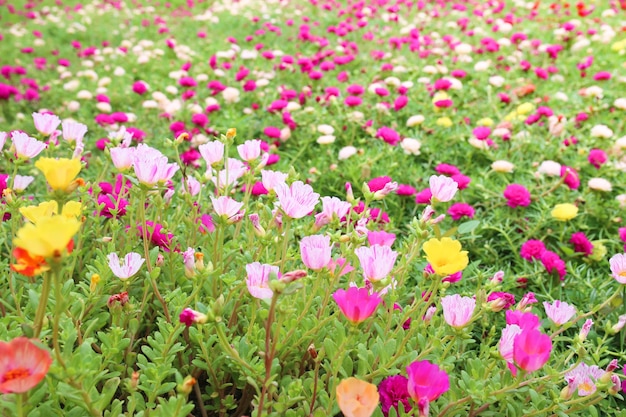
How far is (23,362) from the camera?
2.23 ft

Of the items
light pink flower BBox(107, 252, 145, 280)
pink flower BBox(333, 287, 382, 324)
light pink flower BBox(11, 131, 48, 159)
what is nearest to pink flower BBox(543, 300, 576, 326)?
pink flower BBox(333, 287, 382, 324)

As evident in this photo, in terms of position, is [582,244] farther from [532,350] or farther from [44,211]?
[44,211]

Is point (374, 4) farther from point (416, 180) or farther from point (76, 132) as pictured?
point (76, 132)

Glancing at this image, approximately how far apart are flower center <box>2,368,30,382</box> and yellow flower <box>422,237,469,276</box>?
633mm

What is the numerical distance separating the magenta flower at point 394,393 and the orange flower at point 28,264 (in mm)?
656

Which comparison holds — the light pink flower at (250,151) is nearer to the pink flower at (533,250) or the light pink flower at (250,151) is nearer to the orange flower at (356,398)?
the orange flower at (356,398)

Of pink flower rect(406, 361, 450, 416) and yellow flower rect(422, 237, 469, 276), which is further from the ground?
yellow flower rect(422, 237, 469, 276)

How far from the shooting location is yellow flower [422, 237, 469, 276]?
2.89ft

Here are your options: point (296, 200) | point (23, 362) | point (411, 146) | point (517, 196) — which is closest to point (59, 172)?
point (23, 362)

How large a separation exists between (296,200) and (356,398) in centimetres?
40

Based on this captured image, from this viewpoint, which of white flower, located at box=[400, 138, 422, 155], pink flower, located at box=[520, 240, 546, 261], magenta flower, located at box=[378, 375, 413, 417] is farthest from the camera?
white flower, located at box=[400, 138, 422, 155]

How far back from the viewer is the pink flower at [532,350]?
0.81 meters

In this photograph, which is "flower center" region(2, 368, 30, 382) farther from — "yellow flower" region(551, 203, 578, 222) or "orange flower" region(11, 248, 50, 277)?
"yellow flower" region(551, 203, 578, 222)

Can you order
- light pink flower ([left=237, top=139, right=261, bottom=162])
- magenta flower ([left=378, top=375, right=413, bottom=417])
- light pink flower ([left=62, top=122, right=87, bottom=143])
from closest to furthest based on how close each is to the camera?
magenta flower ([left=378, top=375, right=413, bottom=417]) < light pink flower ([left=237, top=139, right=261, bottom=162]) < light pink flower ([left=62, top=122, right=87, bottom=143])
